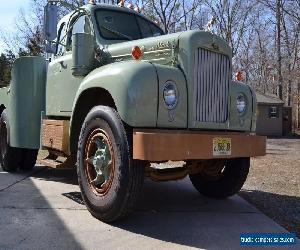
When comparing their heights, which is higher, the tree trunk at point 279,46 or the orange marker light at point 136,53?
the tree trunk at point 279,46

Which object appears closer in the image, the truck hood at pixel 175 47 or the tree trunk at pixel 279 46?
the truck hood at pixel 175 47

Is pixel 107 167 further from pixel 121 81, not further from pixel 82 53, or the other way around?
pixel 82 53

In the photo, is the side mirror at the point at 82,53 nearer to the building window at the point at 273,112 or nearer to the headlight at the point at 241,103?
the headlight at the point at 241,103

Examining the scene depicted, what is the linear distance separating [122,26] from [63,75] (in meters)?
1.11

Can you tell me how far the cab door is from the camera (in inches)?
268

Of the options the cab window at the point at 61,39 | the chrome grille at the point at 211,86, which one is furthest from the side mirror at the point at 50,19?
the chrome grille at the point at 211,86

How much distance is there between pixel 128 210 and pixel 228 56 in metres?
2.28

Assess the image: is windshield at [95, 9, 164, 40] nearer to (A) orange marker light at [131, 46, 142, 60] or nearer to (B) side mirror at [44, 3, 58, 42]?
(B) side mirror at [44, 3, 58, 42]

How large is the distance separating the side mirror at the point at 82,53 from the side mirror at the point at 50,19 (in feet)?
1.17

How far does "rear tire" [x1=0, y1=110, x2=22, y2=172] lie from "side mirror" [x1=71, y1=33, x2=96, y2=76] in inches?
114

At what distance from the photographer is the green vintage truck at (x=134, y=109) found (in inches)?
196

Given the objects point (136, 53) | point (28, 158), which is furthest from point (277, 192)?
point (28, 158)

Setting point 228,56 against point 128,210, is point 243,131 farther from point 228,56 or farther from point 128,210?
point 128,210

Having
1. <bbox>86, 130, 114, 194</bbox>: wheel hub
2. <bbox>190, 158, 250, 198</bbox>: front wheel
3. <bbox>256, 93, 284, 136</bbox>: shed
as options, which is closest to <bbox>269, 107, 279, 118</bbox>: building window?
<bbox>256, 93, 284, 136</bbox>: shed
